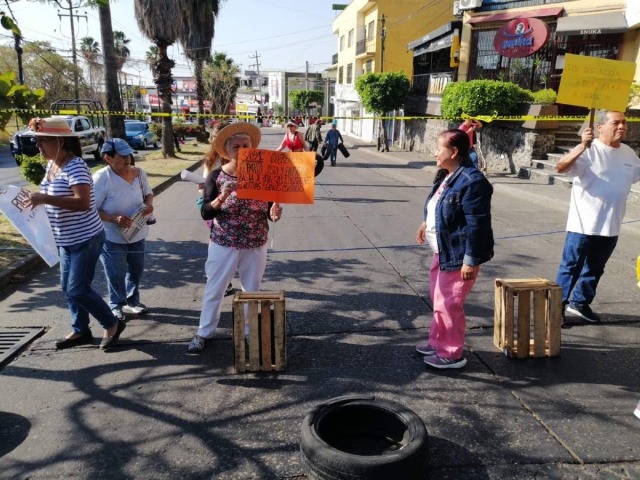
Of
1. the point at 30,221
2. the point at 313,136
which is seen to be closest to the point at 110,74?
the point at 313,136

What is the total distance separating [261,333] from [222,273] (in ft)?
2.01

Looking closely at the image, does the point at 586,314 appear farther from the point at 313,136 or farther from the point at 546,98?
the point at 546,98

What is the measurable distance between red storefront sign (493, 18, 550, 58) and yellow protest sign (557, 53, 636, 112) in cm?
1489

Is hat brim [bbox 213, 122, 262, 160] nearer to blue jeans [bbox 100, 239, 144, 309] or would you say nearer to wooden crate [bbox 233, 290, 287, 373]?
wooden crate [bbox 233, 290, 287, 373]

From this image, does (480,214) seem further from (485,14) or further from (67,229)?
(485,14)

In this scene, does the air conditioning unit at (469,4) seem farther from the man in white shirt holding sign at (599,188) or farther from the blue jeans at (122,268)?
the blue jeans at (122,268)

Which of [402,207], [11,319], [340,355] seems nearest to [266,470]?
[340,355]

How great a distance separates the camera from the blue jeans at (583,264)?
4.57 metres

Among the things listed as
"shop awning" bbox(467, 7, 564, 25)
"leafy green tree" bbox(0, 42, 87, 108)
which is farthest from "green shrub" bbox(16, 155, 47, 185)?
"leafy green tree" bbox(0, 42, 87, 108)

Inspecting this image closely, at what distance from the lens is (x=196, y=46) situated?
2808 cm

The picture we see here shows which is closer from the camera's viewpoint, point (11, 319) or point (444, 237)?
point (444, 237)

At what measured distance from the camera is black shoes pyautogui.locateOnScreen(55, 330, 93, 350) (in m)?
4.28

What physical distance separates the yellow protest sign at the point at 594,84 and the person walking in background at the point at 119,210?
396 cm

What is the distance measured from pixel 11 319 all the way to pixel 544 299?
498 centimetres
